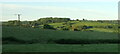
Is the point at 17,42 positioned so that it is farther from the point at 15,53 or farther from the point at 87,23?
the point at 87,23

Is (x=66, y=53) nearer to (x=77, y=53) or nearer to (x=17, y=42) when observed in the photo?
(x=77, y=53)

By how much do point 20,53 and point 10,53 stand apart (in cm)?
77

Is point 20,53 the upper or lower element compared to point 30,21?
lower

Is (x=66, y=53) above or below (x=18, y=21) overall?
below

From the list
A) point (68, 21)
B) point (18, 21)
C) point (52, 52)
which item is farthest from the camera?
point (68, 21)

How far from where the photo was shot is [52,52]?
1691 centimetres

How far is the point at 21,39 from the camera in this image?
27344 mm

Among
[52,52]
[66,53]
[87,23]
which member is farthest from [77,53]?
[87,23]

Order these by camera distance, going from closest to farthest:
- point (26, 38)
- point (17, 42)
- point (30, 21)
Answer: point (17, 42)
point (26, 38)
point (30, 21)

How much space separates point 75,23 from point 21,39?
39719 millimetres

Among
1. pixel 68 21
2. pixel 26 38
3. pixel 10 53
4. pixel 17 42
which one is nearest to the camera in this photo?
pixel 10 53

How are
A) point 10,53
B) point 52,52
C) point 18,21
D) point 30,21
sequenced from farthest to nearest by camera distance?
point 30,21, point 18,21, point 52,52, point 10,53

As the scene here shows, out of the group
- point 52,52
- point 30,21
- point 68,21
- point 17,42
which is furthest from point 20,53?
point 68,21

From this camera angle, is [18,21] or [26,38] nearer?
[26,38]
